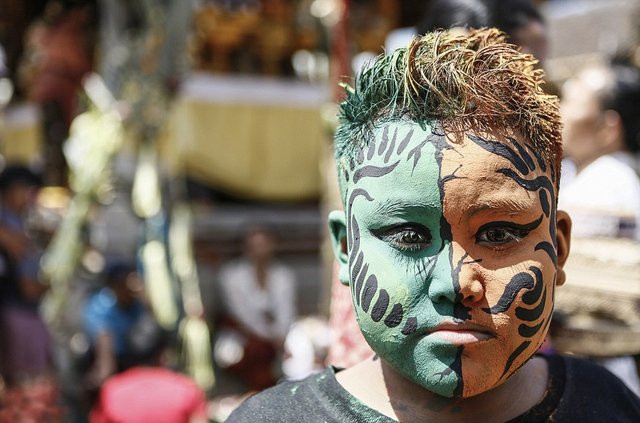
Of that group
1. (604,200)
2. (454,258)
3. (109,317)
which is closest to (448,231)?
(454,258)

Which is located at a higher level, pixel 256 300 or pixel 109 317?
pixel 109 317

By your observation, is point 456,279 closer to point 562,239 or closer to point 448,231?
point 448,231

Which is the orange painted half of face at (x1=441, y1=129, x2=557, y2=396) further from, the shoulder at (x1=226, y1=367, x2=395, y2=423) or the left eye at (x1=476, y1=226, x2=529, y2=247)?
the shoulder at (x1=226, y1=367, x2=395, y2=423)

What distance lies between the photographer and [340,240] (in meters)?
1.28

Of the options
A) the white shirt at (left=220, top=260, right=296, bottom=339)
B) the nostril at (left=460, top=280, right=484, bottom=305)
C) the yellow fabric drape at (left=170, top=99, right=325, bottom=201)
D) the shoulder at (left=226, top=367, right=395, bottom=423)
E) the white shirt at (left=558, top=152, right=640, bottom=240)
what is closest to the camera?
the nostril at (left=460, top=280, right=484, bottom=305)

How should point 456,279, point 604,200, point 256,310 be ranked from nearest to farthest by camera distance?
point 456,279, point 604,200, point 256,310

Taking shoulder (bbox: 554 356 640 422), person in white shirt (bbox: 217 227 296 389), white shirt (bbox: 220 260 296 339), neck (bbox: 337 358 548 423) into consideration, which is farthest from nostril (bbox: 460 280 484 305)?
white shirt (bbox: 220 260 296 339)

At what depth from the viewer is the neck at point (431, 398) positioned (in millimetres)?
1155

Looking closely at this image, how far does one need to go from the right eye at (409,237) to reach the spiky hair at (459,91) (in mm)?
165

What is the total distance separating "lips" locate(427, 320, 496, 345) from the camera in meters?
1.03

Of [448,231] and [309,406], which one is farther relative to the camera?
[309,406]

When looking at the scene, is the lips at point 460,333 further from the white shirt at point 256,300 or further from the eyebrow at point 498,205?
the white shirt at point 256,300

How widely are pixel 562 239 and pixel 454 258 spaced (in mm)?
317

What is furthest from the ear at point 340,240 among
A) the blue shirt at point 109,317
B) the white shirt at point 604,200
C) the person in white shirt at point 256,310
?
the person in white shirt at point 256,310
